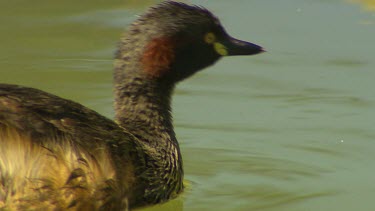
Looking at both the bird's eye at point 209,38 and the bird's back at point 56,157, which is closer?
the bird's back at point 56,157

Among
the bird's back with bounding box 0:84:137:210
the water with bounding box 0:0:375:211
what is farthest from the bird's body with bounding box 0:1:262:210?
the water with bounding box 0:0:375:211

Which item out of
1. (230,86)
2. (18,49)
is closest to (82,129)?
(230,86)

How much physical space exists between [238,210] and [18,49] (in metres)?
3.77

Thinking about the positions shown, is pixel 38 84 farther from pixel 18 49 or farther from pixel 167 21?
pixel 167 21

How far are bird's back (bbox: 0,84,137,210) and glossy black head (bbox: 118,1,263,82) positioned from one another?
723mm

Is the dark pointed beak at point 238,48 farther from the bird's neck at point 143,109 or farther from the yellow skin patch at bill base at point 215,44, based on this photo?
the bird's neck at point 143,109

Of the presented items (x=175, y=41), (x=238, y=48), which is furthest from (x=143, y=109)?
(x=238, y=48)

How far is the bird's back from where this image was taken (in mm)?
6895

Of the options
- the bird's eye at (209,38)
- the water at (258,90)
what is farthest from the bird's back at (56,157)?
the bird's eye at (209,38)

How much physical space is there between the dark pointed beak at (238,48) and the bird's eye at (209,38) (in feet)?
0.34

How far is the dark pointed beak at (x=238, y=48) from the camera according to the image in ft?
27.7

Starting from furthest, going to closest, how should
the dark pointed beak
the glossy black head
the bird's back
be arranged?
the dark pointed beak
the glossy black head
the bird's back

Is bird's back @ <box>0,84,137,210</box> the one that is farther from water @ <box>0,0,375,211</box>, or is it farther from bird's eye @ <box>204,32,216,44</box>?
bird's eye @ <box>204,32,216,44</box>

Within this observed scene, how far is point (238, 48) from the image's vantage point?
850cm
